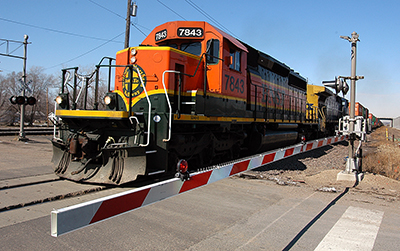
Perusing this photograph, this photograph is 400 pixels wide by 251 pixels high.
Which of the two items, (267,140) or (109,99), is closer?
(109,99)

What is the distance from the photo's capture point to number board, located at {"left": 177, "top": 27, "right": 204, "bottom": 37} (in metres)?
6.47

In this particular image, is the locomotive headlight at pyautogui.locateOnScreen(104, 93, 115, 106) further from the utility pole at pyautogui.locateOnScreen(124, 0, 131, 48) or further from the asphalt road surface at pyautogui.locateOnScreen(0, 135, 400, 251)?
the utility pole at pyautogui.locateOnScreen(124, 0, 131, 48)

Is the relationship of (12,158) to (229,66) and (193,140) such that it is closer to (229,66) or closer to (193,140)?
(193,140)

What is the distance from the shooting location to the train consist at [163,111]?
5.15 metres

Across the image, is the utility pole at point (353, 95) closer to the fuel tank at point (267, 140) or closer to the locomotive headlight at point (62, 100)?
the fuel tank at point (267, 140)

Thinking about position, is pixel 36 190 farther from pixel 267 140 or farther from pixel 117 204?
pixel 267 140

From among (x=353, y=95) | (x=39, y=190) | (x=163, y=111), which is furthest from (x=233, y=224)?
(x=353, y=95)

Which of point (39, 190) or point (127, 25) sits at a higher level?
point (127, 25)

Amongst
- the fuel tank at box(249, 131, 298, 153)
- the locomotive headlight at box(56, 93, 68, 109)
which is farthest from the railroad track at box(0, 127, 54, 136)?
the fuel tank at box(249, 131, 298, 153)

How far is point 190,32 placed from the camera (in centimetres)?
650

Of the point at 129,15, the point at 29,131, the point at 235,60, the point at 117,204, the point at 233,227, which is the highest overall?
the point at 129,15

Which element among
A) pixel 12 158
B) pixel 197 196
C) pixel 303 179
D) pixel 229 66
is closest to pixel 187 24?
pixel 229 66

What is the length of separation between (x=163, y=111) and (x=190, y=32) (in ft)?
6.99

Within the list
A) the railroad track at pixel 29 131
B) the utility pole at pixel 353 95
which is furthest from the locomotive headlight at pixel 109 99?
the railroad track at pixel 29 131
